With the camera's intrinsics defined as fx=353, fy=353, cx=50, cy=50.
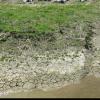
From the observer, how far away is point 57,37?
1495 inches

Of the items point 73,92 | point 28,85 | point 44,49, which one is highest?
point 44,49

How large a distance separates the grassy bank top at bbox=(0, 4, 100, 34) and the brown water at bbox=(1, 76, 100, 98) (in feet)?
35.3

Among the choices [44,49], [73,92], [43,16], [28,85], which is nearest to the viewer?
[73,92]

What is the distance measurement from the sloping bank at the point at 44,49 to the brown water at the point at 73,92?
2.49 feet

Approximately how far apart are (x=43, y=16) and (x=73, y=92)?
17.8 m

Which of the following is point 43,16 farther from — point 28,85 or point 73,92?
point 73,92

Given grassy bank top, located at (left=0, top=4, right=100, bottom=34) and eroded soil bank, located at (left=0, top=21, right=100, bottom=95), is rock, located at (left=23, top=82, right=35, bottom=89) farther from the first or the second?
grassy bank top, located at (left=0, top=4, right=100, bottom=34)

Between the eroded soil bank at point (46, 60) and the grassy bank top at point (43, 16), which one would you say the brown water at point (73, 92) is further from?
the grassy bank top at point (43, 16)

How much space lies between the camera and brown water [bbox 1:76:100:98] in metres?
28.7

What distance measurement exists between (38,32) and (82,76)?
378 inches

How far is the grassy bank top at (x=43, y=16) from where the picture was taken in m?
40.8

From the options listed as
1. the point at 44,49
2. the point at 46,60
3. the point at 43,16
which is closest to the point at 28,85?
the point at 46,60

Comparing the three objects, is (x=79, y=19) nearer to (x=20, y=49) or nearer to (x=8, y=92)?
(x=20, y=49)

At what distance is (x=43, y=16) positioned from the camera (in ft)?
148
